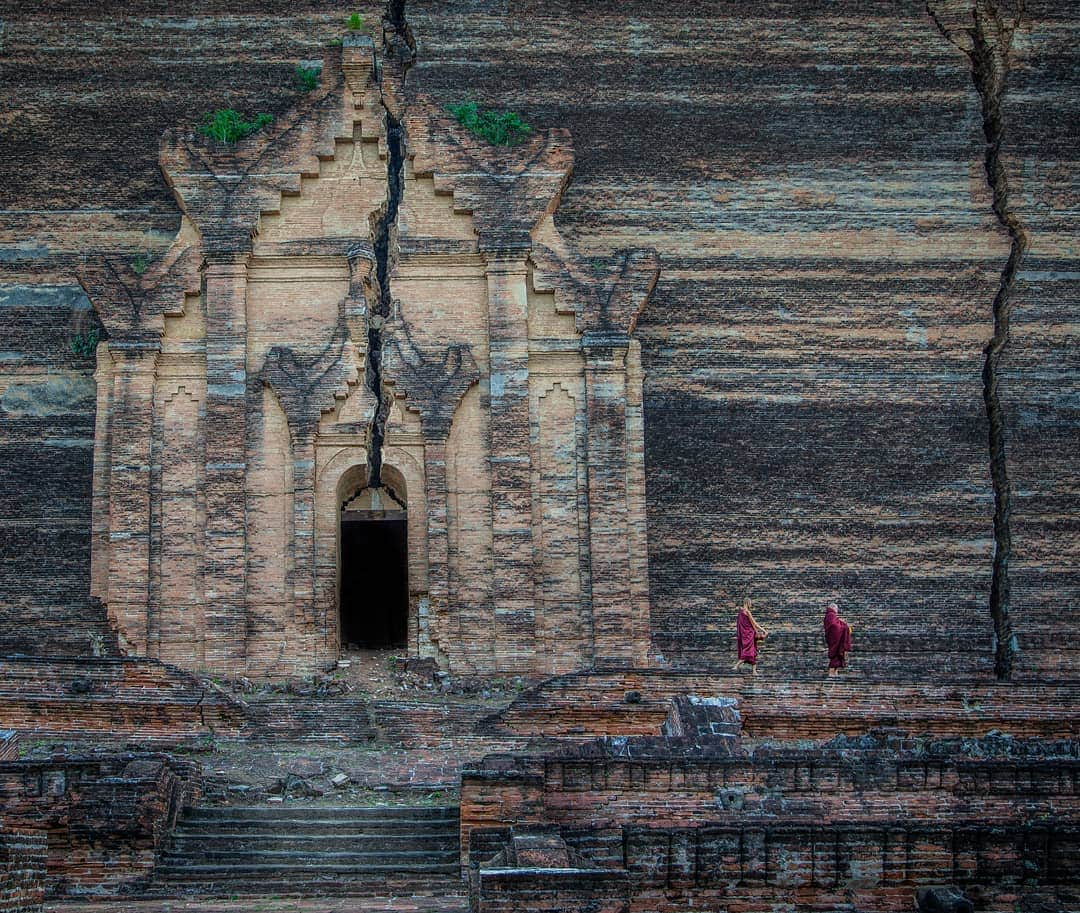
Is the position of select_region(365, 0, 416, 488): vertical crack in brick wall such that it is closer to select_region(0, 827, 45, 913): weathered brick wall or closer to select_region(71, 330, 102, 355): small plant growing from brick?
select_region(71, 330, 102, 355): small plant growing from brick

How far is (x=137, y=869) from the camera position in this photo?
1641 cm

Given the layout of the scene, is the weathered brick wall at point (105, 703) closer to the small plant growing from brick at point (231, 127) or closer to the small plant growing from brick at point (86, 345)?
the small plant growing from brick at point (86, 345)

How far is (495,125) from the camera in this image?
1086 inches

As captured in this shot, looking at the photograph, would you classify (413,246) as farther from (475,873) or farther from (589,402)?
(475,873)

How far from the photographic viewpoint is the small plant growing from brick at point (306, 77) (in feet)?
94.5

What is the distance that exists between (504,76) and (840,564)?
950cm

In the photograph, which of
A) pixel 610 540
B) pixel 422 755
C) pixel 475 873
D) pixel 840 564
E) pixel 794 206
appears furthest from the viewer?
pixel 794 206

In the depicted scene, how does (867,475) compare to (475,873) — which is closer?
(475,873)

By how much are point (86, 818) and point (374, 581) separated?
11.5m

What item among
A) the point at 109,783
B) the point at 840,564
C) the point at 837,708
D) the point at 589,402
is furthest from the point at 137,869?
the point at 840,564

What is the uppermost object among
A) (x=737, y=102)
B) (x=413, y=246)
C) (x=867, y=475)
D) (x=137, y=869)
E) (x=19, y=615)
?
(x=737, y=102)

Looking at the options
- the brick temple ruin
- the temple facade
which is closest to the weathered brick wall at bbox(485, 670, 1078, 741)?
the brick temple ruin

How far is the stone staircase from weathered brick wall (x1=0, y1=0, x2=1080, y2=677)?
8.74 meters

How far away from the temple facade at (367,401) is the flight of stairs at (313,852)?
640 centimetres
